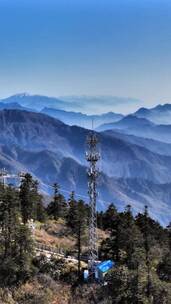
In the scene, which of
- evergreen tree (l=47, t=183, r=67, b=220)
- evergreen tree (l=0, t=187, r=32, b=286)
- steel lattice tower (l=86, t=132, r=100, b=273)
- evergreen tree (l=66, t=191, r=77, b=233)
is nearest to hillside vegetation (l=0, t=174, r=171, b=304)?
evergreen tree (l=0, t=187, r=32, b=286)

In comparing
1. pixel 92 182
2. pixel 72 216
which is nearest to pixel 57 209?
pixel 72 216

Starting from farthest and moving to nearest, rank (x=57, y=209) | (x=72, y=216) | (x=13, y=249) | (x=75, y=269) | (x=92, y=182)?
1. (x=57, y=209)
2. (x=72, y=216)
3. (x=92, y=182)
4. (x=75, y=269)
5. (x=13, y=249)

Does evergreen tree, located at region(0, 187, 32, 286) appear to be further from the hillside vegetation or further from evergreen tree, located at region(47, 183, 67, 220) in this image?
evergreen tree, located at region(47, 183, 67, 220)

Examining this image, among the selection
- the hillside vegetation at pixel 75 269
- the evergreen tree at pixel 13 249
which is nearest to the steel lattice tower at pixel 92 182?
the hillside vegetation at pixel 75 269

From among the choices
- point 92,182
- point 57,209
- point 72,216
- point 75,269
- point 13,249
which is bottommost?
point 75,269

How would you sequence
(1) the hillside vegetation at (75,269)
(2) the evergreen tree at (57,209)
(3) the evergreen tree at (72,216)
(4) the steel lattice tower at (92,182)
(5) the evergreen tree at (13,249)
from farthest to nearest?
(2) the evergreen tree at (57,209), (3) the evergreen tree at (72,216), (4) the steel lattice tower at (92,182), (5) the evergreen tree at (13,249), (1) the hillside vegetation at (75,269)

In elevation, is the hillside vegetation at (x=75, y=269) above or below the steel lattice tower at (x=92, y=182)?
below

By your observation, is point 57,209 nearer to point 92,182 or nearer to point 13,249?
point 92,182

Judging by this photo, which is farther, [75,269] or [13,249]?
Answer: [75,269]

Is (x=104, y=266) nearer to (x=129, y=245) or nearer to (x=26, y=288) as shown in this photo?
(x=129, y=245)

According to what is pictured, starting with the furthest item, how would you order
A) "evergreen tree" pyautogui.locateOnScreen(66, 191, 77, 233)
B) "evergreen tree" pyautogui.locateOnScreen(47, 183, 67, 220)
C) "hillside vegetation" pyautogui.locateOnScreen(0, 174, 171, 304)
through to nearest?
"evergreen tree" pyautogui.locateOnScreen(47, 183, 67, 220), "evergreen tree" pyautogui.locateOnScreen(66, 191, 77, 233), "hillside vegetation" pyautogui.locateOnScreen(0, 174, 171, 304)

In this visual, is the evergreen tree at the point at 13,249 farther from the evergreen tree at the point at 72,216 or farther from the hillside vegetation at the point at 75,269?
the evergreen tree at the point at 72,216
